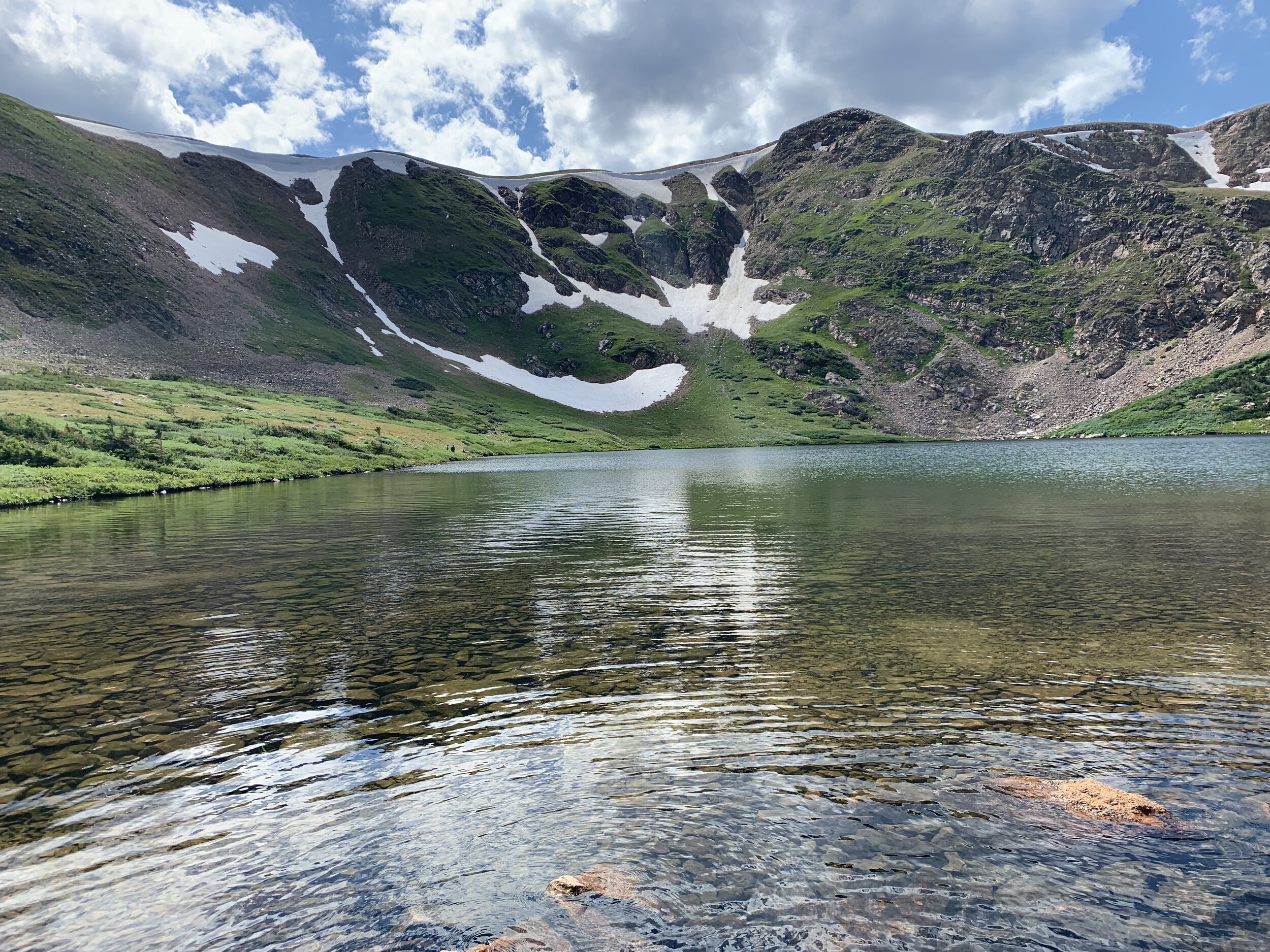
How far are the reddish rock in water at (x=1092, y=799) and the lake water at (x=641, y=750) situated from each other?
297mm

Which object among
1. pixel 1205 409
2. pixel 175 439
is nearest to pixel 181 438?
pixel 175 439

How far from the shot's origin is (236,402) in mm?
121062

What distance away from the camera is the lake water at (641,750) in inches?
278

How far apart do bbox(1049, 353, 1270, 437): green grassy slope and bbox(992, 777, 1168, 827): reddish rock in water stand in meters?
193

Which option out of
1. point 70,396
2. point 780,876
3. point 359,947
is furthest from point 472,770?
point 70,396

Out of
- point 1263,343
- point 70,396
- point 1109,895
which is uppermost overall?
point 1263,343

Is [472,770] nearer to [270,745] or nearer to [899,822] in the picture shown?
[270,745]

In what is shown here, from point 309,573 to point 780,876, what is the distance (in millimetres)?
24424

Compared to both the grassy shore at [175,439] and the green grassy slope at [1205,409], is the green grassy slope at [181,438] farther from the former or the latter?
the green grassy slope at [1205,409]

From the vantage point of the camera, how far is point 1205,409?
173000 mm

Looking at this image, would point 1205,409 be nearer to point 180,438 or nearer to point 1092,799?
point 1092,799

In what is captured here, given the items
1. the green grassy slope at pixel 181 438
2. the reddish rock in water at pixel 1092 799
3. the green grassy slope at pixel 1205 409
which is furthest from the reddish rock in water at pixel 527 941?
the green grassy slope at pixel 1205 409

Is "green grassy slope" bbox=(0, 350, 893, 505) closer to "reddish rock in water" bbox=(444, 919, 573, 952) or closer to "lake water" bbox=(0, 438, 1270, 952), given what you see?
"lake water" bbox=(0, 438, 1270, 952)

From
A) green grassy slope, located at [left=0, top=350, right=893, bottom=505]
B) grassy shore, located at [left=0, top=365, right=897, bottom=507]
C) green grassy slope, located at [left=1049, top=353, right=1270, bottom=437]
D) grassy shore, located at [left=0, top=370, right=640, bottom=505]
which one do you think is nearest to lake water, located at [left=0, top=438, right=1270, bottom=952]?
grassy shore, located at [left=0, top=370, right=640, bottom=505]
